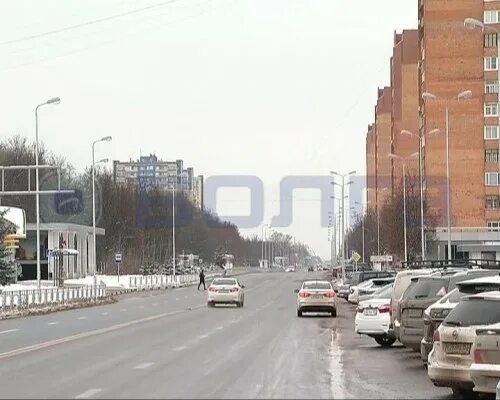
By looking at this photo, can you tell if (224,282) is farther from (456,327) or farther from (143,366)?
(456,327)

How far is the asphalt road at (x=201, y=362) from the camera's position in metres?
13.2

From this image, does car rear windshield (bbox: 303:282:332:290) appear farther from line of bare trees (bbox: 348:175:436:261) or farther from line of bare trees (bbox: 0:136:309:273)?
line of bare trees (bbox: 0:136:309:273)

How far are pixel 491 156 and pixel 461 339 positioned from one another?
91436 millimetres

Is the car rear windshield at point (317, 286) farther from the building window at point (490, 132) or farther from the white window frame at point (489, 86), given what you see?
the white window frame at point (489, 86)

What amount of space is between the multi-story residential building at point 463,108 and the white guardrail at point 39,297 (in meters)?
55.5

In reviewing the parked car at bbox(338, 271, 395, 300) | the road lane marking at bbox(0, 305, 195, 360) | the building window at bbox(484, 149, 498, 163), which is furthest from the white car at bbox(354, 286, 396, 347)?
the building window at bbox(484, 149, 498, 163)

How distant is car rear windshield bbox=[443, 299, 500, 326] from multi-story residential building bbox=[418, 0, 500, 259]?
3434 inches

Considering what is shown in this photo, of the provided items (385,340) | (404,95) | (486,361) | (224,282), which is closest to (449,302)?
(486,361)

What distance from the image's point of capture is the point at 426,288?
58.3 ft

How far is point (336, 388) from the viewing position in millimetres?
13625

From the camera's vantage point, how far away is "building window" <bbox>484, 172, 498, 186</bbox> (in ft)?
328

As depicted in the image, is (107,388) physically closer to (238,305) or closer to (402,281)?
(402,281)

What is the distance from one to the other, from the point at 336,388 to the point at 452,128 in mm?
91338

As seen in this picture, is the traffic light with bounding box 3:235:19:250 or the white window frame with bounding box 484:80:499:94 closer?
the traffic light with bounding box 3:235:19:250
